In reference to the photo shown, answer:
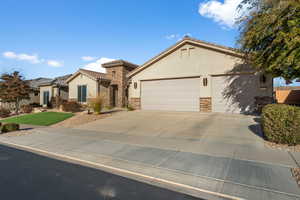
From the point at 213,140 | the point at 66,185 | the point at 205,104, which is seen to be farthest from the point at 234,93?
the point at 66,185

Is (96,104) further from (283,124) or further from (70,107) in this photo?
(283,124)

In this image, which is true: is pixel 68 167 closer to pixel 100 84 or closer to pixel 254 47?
pixel 254 47

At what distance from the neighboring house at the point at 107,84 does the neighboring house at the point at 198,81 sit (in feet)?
13.2

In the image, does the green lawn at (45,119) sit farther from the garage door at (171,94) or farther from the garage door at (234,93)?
the garage door at (234,93)

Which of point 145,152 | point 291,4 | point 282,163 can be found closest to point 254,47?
point 291,4

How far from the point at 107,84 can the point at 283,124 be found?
17373 mm

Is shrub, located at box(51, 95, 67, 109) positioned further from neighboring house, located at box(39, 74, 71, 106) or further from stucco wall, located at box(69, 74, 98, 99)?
stucco wall, located at box(69, 74, 98, 99)

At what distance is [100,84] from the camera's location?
60.2ft

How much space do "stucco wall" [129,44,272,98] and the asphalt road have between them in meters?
10.9

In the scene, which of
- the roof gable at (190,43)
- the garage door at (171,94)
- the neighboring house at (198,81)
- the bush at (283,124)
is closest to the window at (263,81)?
→ the neighboring house at (198,81)

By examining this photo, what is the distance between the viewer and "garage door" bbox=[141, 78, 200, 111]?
43.8 ft

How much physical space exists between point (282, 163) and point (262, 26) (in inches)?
243

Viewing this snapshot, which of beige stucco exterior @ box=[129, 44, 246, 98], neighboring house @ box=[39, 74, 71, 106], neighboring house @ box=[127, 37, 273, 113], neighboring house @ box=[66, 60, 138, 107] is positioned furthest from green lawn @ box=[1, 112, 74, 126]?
beige stucco exterior @ box=[129, 44, 246, 98]

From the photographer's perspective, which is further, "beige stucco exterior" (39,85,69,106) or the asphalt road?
"beige stucco exterior" (39,85,69,106)
